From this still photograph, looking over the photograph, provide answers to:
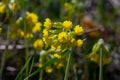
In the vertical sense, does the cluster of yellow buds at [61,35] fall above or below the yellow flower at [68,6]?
below

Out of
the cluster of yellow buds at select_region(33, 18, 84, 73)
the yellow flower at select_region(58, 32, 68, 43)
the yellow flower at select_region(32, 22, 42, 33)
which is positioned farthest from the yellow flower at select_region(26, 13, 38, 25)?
the yellow flower at select_region(58, 32, 68, 43)

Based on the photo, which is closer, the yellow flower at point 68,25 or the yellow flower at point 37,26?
the yellow flower at point 68,25

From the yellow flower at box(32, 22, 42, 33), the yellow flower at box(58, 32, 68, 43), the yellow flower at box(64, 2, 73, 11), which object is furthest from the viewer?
the yellow flower at box(64, 2, 73, 11)

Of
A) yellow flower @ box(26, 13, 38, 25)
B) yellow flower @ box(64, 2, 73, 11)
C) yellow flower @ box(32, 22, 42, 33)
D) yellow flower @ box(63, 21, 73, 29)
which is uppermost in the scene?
yellow flower @ box(64, 2, 73, 11)

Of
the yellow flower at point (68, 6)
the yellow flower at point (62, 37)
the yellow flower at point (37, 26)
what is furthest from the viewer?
the yellow flower at point (68, 6)

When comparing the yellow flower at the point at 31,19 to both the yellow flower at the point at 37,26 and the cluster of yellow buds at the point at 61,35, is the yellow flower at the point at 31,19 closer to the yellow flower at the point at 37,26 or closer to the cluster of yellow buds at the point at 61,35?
the yellow flower at the point at 37,26

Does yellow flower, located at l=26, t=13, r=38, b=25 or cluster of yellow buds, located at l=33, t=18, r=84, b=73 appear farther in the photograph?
yellow flower, located at l=26, t=13, r=38, b=25

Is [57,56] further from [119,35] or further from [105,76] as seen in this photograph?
[119,35]

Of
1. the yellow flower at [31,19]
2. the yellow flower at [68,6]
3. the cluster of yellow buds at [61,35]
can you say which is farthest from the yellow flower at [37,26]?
the yellow flower at [68,6]

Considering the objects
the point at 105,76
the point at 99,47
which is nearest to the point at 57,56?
the point at 99,47

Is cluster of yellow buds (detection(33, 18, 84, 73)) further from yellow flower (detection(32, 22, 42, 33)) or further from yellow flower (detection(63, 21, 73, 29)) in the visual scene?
yellow flower (detection(32, 22, 42, 33))

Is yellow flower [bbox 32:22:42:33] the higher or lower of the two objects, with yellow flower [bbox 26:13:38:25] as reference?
lower
